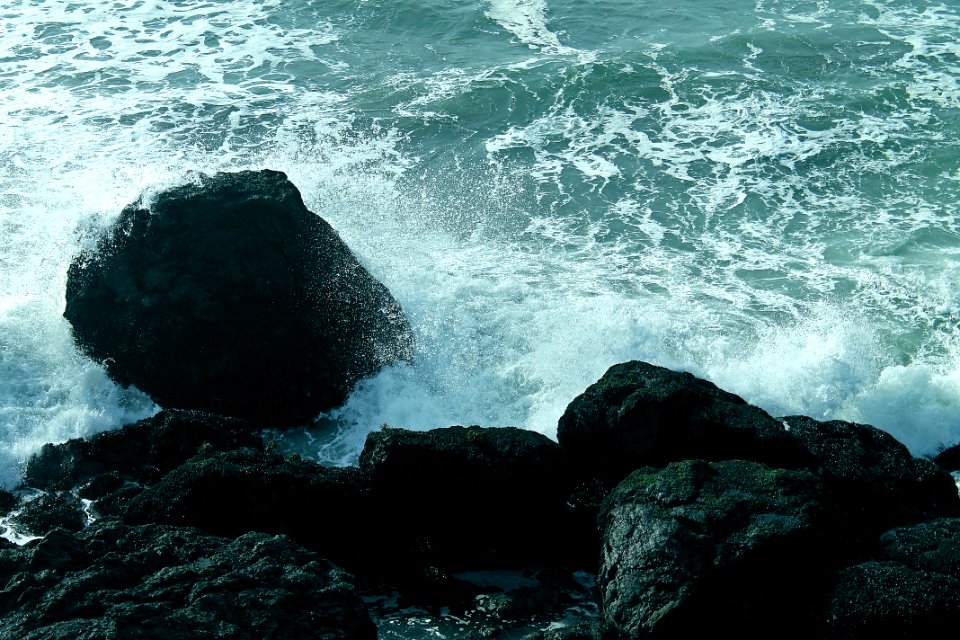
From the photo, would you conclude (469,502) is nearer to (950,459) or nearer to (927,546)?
(927,546)

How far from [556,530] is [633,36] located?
57.1ft

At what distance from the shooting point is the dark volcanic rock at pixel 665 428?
10.1 meters

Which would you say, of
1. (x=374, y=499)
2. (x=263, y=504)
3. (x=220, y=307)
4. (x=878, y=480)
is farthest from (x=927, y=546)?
(x=220, y=307)

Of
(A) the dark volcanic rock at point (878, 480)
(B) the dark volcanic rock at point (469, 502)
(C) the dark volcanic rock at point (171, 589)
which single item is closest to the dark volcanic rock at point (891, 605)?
(A) the dark volcanic rock at point (878, 480)

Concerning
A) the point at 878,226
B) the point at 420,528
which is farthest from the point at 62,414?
the point at 878,226

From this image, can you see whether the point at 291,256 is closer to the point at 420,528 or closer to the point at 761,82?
the point at 420,528

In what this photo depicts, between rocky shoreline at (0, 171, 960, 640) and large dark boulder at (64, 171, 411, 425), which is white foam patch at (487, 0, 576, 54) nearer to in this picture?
rocky shoreline at (0, 171, 960, 640)

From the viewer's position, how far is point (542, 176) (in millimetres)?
18719

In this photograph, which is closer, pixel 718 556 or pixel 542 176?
pixel 718 556

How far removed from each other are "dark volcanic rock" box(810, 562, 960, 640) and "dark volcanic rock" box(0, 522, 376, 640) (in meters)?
3.79

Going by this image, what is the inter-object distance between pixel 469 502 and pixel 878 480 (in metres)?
4.28

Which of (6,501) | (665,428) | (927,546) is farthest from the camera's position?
(6,501)

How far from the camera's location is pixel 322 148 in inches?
768

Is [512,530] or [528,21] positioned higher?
[528,21]
